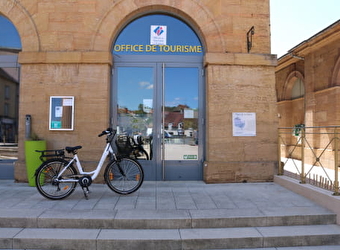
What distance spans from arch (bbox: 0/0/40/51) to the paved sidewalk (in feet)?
10.6

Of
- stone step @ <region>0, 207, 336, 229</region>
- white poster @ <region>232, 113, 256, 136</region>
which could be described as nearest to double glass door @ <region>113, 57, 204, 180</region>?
white poster @ <region>232, 113, 256, 136</region>

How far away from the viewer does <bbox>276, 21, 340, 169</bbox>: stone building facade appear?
8742 millimetres

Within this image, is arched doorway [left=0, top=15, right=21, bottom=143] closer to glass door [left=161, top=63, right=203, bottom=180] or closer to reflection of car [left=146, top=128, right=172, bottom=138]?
reflection of car [left=146, top=128, right=172, bottom=138]

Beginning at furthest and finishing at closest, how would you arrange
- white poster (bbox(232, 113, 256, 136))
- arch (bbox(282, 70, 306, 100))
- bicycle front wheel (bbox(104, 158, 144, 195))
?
arch (bbox(282, 70, 306, 100)) < white poster (bbox(232, 113, 256, 136)) < bicycle front wheel (bbox(104, 158, 144, 195))

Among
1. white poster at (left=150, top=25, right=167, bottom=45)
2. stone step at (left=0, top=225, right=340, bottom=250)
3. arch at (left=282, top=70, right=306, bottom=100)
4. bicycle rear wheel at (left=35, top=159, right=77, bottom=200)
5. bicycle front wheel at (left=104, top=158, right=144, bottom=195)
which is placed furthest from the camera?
arch at (left=282, top=70, right=306, bottom=100)

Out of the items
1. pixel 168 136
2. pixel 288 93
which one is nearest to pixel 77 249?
pixel 168 136

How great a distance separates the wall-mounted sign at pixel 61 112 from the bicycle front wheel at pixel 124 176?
1788 millimetres

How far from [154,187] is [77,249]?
8.13ft

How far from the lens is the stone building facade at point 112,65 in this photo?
6.20 metres

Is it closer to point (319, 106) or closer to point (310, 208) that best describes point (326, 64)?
point (319, 106)

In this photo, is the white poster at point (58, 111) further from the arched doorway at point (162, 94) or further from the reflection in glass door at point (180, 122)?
the reflection in glass door at point (180, 122)

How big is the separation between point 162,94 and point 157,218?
331cm

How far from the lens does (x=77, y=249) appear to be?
140 inches

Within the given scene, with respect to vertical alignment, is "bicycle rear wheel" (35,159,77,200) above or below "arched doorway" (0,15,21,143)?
below
